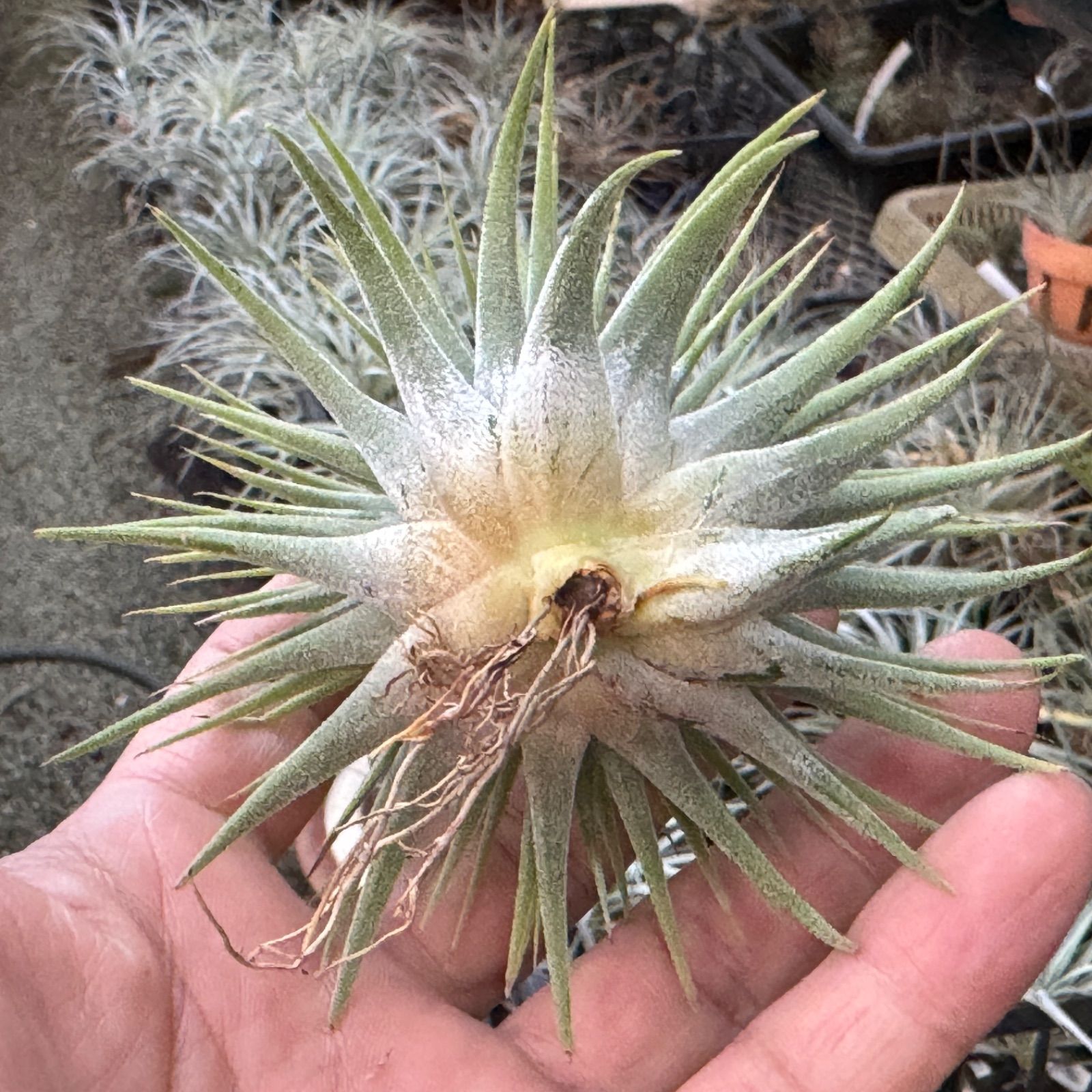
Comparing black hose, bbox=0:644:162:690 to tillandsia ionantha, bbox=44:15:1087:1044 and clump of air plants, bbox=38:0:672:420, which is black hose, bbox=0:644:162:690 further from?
tillandsia ionantha, bbox=44:15:1087:1044

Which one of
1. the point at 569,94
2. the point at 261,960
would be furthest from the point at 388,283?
the point at 569,94

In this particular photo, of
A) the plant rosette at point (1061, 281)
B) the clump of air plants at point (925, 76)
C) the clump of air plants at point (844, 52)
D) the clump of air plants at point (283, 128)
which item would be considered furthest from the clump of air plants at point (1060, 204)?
the clump of air plants at point (283, 128)

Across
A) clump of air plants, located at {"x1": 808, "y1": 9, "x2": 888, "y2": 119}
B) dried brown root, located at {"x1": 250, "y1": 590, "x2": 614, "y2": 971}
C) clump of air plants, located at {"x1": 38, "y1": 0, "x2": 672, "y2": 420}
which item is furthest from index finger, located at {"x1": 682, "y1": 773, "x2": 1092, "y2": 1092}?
clump of air plants, located at {"x1": 808, "y1": 9, "x2": 888, "y2": 119}

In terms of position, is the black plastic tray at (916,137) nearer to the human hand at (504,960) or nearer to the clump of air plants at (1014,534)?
the clump of air plants at (1014,534)

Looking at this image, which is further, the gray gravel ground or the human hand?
the gray gravel ground

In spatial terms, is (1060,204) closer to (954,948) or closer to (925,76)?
(925,76)

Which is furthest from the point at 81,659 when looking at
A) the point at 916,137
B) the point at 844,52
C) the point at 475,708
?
the point at 844,52

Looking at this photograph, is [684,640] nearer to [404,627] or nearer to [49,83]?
[404,627]
